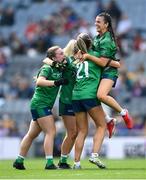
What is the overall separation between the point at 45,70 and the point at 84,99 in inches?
32.0

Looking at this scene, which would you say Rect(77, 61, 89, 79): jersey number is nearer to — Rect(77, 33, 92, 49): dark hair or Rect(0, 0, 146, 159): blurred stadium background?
Rect(77, 33, 92, 49): dark hair

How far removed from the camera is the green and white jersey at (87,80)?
1620cm

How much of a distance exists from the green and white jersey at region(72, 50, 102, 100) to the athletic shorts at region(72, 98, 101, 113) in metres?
0.06

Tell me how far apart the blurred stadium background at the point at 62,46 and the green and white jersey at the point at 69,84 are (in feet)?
30.0

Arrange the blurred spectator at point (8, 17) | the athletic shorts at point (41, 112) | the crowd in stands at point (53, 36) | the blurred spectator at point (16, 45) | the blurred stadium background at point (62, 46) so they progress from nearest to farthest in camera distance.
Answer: the athletic shorts at point (41, 112)
the blurred stadium background at point (62, 46)
the crowd in stands at point (53, 36)
the blurred spectator at point (16, 45)
the blurred spectator at point (8, 17)

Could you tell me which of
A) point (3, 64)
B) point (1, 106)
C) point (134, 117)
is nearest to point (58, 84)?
point (134, 117)

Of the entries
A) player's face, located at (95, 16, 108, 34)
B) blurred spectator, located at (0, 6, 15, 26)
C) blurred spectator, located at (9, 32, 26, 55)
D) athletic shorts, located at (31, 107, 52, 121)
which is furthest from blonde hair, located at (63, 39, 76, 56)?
blurred spectator, located at (0, 6, 15, 26)

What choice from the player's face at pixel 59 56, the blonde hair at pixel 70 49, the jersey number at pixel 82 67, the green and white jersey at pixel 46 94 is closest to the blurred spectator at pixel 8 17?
the blonde hair at pixel 70 49

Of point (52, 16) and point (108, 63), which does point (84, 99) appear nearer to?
point (108, 63)

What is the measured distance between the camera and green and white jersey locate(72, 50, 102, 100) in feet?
53.2

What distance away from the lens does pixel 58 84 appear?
15984 mm

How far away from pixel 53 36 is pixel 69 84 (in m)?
15.8

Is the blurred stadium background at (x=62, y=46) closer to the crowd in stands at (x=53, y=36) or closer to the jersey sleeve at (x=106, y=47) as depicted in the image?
the crowd in stands at (x=53, y=36)

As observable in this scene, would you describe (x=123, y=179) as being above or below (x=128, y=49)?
below
